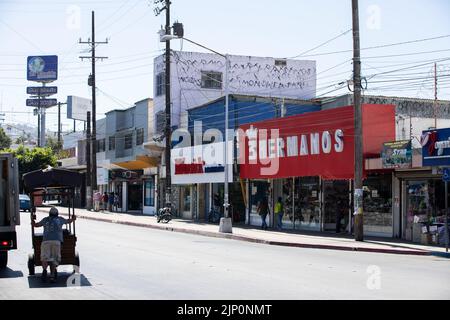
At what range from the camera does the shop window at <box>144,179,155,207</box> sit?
1935 inches

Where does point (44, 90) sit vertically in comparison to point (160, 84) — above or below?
above

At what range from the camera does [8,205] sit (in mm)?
14453

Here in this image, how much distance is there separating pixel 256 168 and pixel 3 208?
19146 mm

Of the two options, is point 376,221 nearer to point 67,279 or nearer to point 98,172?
point 67,279

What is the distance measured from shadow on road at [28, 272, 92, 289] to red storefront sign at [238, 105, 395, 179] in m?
15.4

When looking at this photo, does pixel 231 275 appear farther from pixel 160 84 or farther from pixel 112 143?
pixel 112 143

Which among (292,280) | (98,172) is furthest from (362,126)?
(98,172)

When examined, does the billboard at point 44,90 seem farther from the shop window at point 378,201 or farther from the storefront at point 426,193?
the storefront at point 426,193

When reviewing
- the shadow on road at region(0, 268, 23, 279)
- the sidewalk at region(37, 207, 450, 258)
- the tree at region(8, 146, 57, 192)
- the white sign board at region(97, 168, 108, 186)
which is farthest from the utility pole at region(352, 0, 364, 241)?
the tree at region(8, 146, 57, 192)

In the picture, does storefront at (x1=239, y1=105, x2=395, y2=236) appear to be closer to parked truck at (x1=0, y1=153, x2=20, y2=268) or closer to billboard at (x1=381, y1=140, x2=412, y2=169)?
billboard at (x1=381, y1=140, x2=412, y2=169)

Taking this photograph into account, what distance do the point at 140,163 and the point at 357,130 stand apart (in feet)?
93.6

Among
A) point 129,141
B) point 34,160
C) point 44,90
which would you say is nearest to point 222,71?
point 129,141

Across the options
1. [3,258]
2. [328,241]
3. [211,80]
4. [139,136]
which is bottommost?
[328,241]
